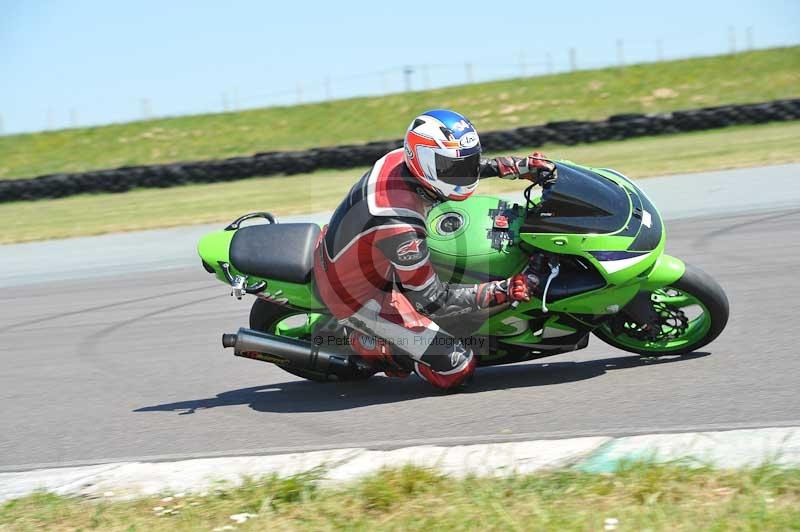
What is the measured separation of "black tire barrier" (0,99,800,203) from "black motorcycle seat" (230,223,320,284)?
16822 millimetres

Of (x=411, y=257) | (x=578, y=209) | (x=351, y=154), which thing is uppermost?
(x=351, y=154)

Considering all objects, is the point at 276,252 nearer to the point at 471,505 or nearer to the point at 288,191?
the point at 471,505

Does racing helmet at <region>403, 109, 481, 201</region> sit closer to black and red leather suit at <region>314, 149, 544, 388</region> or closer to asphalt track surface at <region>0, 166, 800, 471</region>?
black and red leather suit at <region>314, 149, 544, 388</region>

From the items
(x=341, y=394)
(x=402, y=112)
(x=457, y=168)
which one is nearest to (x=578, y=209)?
(x=457, y=168)

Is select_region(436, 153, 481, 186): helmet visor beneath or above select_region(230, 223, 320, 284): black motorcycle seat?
above

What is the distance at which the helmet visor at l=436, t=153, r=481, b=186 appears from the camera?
5.01m

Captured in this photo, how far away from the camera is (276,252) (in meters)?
5.68

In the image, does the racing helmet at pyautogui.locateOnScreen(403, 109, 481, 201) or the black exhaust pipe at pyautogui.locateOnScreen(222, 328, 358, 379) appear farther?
the black exhaust pipe at pyautogui.locateOnScreen(222, 328, 358, 379)

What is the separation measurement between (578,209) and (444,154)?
82 cm

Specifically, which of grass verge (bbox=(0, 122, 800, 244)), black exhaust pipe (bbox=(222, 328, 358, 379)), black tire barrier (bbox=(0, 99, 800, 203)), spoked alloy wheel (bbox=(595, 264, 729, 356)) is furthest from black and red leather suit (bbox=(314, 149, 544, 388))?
black tire barrier (bbox=(0, 99, 800, 203))

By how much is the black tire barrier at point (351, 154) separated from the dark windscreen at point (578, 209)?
17367 millimetres

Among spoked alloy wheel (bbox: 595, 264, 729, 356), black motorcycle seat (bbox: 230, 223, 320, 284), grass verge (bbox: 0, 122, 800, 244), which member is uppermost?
black motorcycle seat (bbox: 230, 223, 320, 284)

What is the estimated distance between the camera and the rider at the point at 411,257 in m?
5.05

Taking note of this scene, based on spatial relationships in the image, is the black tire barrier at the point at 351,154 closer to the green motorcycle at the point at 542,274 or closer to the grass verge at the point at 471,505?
the green motorcycle at the point at 542,274
